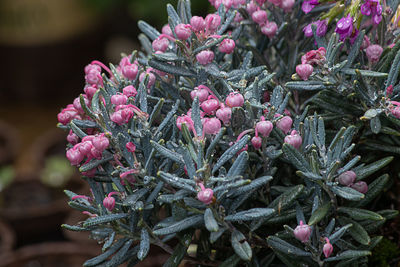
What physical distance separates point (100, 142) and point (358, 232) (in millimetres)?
334

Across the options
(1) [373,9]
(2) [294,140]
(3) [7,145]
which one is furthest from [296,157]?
(3) [7,145]

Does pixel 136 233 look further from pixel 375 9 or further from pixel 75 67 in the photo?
pixel 75 67

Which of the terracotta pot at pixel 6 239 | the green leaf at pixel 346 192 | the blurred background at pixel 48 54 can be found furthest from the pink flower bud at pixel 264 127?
the blurred background at pixel 48 54

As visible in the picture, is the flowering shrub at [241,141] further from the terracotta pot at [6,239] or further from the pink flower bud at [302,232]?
the terracotta pot at [6,239]

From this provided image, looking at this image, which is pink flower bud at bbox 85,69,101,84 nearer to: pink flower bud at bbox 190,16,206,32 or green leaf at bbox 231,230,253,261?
pink flower bud at bbox 190,16,206,32

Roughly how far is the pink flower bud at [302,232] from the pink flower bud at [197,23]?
271mm

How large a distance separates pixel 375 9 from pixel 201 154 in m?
0.30

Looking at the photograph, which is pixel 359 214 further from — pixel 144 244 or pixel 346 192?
pixel 144 244

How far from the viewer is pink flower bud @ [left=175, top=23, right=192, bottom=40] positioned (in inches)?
26.6

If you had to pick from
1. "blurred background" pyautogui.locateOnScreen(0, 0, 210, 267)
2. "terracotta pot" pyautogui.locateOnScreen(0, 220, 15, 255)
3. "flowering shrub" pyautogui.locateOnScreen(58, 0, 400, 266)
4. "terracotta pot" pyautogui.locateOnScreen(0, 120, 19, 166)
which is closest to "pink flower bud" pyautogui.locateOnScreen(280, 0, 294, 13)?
"flowering shrub" pyautogui.locateOnScreen(58, 0, 400, 266)

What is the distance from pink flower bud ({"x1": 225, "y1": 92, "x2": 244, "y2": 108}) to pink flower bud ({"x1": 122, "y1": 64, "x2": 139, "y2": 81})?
16cm

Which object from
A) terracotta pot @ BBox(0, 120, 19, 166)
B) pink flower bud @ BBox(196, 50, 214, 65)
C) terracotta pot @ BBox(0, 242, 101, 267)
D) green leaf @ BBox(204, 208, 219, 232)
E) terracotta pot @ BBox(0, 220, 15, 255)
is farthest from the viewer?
terracotta pot @ BBox(0, 120, 19, 166)

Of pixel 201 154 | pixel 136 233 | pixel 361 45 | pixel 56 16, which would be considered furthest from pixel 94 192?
pixel 56 16

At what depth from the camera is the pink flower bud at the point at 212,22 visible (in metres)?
0.70
